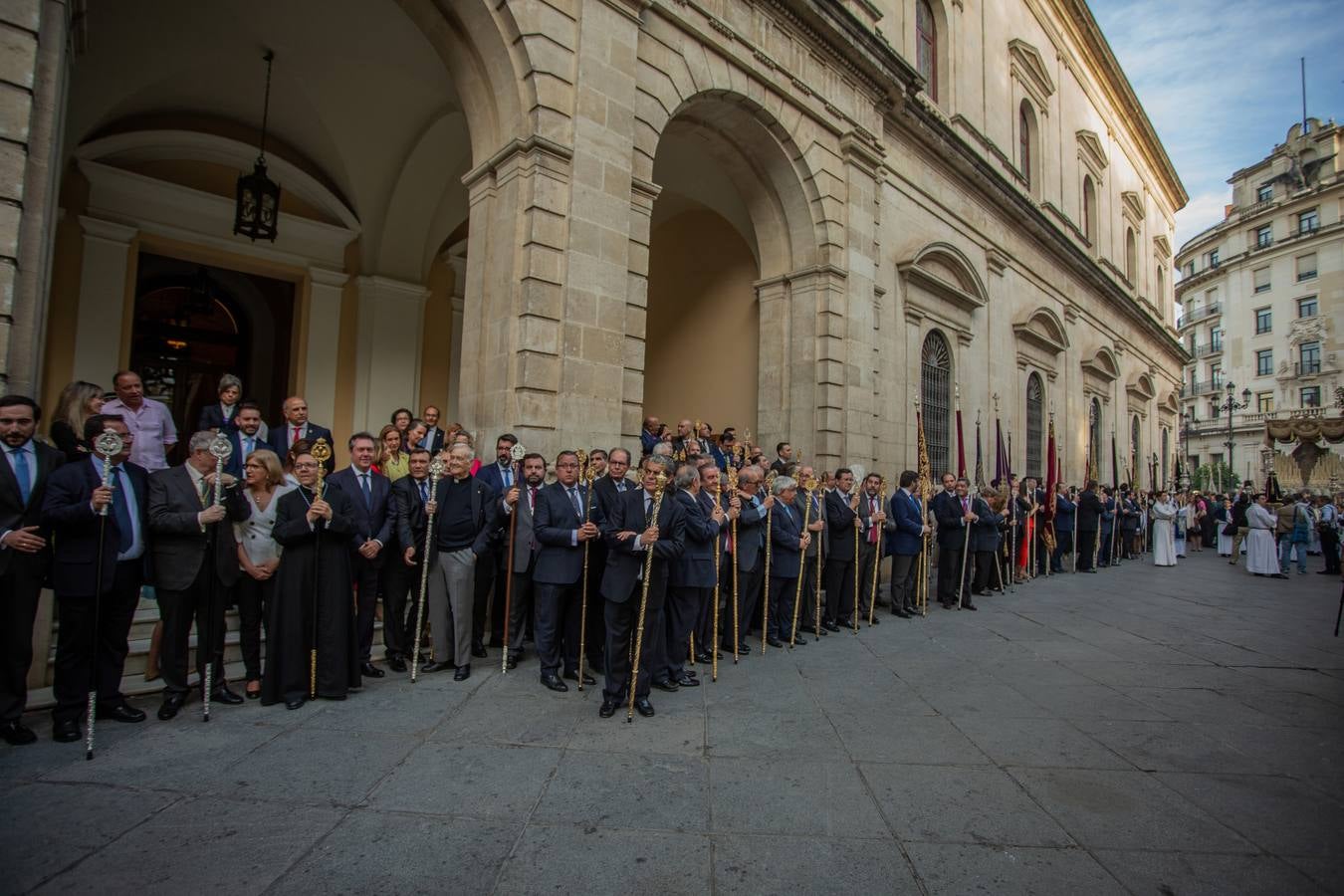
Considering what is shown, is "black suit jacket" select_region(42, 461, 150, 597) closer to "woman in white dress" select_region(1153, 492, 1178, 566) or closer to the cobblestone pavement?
the cobblestone pavement

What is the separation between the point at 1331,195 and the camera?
142 feet

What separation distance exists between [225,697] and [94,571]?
3.85ft

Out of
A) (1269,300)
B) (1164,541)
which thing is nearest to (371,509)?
(1164,541)

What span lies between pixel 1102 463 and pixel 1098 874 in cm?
2351

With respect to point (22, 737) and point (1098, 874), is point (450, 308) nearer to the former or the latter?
point (22, 737)

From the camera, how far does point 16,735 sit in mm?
3594

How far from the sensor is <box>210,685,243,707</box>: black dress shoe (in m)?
4.36

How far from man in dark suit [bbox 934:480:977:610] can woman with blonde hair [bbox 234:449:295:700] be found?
824 cm

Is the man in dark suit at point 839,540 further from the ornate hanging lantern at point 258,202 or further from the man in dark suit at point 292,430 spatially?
the ornate hanging lantern at point 258,202

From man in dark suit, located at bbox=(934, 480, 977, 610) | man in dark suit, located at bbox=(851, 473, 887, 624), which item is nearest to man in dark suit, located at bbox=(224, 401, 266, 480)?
man in dark suit, located at bbox=(851, 473, 887, 624)

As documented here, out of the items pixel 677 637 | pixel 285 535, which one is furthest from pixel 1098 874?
pixel 285 535

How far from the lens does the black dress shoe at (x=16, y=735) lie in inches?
141

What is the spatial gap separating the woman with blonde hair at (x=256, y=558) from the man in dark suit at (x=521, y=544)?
1.67 metres

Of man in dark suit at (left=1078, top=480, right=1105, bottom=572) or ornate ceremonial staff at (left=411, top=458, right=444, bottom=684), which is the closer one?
ornate ceremonial staff at (left=411, top=458, right=444, bottom=684)
